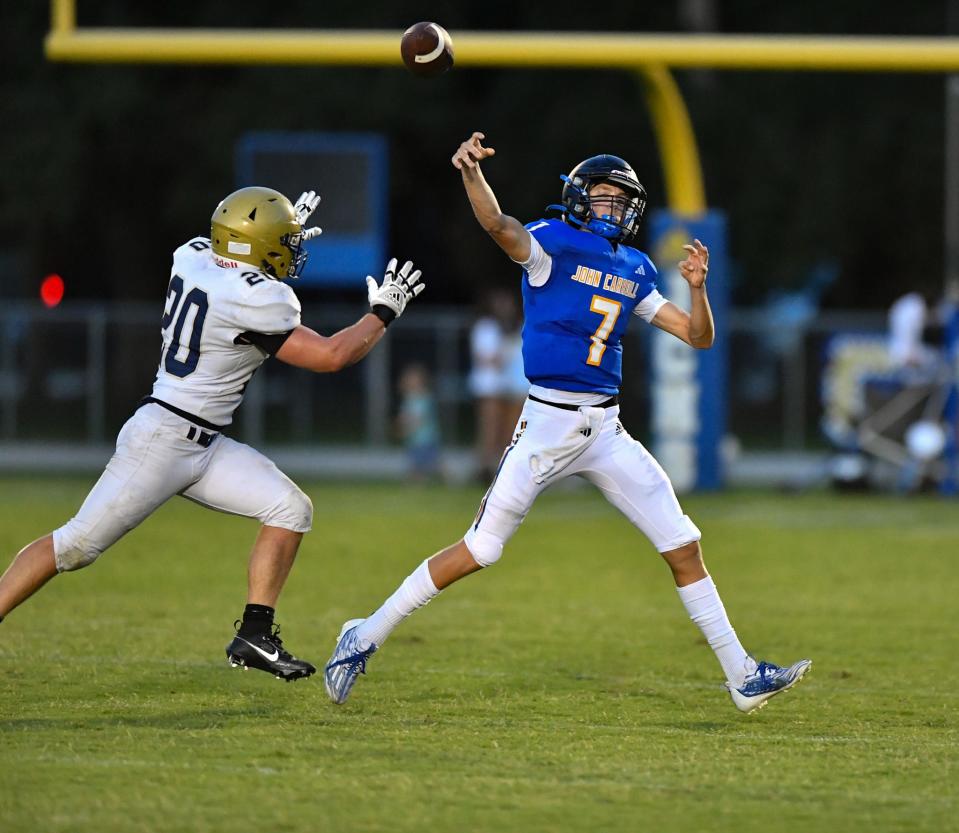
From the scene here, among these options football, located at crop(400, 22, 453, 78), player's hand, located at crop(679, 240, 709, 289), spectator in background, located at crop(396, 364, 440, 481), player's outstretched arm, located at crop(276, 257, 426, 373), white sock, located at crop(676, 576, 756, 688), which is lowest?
spectator in background, located at crop(396, 364, 440, 481)

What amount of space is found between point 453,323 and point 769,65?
38.9ft

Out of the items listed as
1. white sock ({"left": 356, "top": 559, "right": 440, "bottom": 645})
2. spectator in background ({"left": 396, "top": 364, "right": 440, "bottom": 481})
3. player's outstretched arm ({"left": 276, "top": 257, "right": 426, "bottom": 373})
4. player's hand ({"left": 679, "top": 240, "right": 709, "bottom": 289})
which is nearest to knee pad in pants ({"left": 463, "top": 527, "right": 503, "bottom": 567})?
white sock ({"left": 356, "top": 559, "right": 440, "bottom": 645})

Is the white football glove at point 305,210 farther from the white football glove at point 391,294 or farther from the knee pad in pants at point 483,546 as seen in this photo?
the knee pad in pants at point 483,546

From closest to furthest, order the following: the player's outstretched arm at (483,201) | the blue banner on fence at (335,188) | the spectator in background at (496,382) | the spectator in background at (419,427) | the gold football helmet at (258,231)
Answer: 1. the player's outstretched arm at (483,201)
2. the gold football helmet at (258,231)
3. the spectator in background at (496,382)
4. the spectator in background at (419,427)
5. the blue banner on fence at (335,188)

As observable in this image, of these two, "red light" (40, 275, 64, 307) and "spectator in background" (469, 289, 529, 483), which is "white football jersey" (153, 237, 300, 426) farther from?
"red light" (40, 275, 64, 307)

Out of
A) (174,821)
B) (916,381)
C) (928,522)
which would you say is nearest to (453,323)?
(916,381)

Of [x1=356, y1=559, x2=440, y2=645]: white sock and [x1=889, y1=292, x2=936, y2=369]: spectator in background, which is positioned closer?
[x1=356, y1=559, x2=440, y2=645]: white sock

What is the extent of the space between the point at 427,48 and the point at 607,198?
6.22 feet

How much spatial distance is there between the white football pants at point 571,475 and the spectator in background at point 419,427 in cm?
1153

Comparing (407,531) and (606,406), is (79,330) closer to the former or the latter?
(407,531)

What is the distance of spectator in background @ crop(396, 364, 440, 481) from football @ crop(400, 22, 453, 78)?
1001cm

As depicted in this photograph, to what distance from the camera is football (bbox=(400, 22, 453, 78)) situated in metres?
8.20

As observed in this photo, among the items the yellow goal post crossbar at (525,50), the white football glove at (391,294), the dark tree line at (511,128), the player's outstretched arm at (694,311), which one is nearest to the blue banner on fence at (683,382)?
the yellow goal post crossbar at (525,50)

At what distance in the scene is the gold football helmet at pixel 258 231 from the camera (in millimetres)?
6699
